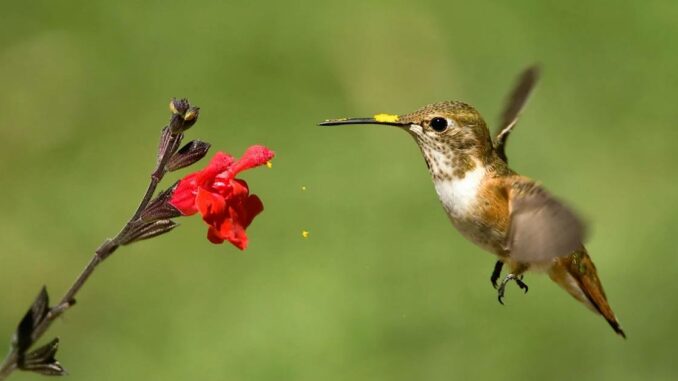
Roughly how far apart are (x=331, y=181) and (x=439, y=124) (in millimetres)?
2665

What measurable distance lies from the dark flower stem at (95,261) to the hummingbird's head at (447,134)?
25.2 inches

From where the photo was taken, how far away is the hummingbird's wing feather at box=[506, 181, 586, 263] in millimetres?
2045

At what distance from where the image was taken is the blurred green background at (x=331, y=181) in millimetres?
4281

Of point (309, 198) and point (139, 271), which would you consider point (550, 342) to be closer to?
point (309, 198)

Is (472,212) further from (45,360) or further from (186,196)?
(45,360)

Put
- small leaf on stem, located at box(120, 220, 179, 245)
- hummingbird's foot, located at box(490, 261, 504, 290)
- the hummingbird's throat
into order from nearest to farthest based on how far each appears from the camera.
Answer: small leaf on stem, located at box(120, 220, 179, 245)
the hummingbird's throat
hummingbird's foot, located at box(490, 261, 504, 290)

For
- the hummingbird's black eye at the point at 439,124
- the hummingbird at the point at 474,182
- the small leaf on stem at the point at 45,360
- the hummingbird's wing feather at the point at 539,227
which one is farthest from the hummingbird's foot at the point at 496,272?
the small leaf on stem at the point at 45,360

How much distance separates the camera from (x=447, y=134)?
2439 millimetres

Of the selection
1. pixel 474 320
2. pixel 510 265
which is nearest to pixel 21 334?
pixel 510 265

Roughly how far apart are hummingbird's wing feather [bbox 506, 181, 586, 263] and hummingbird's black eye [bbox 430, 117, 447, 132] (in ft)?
0.72

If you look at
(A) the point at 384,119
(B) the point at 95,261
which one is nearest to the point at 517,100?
(A) the point at 384,119

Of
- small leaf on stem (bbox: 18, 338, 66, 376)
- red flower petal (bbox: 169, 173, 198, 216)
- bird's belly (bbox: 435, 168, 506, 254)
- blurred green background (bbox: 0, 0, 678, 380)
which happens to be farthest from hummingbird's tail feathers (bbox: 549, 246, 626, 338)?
blurred green background (bbox: 0, 0, 678, 380)

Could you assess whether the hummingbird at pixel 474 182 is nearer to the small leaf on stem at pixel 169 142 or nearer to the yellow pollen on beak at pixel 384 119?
the yellow pollen on beak at pixel 384 119

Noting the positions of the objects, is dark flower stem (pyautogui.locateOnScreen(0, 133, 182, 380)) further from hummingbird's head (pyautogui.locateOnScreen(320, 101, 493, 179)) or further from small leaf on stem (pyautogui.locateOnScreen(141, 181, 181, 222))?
hummingbird's head (pyautogui.locateOnScreen(320, 101, 493, 179))
